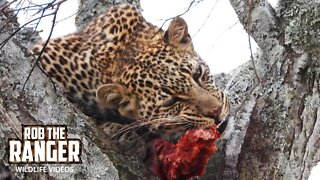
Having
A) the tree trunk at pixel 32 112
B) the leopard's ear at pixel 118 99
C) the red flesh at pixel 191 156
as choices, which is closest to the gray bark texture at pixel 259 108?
the tree trunk at pixel 32 112

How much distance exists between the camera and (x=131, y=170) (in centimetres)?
297

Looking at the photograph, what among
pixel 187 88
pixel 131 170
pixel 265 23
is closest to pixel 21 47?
pixel 131 170

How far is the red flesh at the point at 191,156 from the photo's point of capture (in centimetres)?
299

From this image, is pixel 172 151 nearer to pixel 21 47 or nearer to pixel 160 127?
pixel 160 127

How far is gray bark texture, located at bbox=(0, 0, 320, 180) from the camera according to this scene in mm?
2627

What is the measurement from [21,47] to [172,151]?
33.4 inches

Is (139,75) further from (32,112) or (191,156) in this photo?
(32,112)

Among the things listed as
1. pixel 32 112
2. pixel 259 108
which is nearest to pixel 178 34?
pixel 259 108

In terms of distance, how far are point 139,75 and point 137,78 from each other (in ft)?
0.07

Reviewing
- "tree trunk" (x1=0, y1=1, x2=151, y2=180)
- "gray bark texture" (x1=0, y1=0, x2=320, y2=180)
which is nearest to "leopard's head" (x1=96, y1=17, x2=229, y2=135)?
"gray bark texture" (x1=0, y1=0, x2=320, y2=180)

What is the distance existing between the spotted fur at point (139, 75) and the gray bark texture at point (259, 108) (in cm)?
59

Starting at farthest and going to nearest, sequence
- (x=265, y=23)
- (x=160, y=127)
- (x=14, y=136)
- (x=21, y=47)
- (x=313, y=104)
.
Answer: (x=160, y=127)
(x=265, y=23)
(x=313, y=104)
(x=21, y=47)
(x=14, y=136)

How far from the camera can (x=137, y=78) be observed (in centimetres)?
398

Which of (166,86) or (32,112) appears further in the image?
(166,86)
